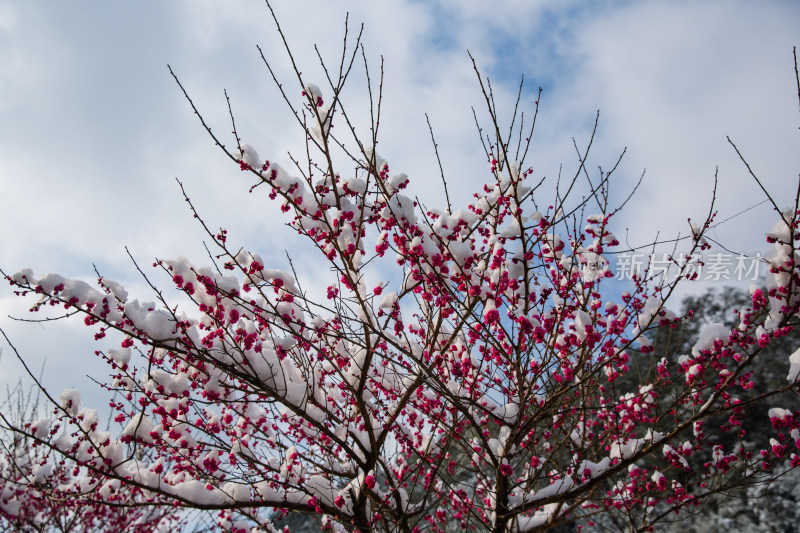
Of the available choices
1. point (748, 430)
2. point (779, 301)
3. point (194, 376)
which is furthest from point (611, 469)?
point (748, 430)

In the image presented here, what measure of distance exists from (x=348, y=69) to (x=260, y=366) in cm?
217

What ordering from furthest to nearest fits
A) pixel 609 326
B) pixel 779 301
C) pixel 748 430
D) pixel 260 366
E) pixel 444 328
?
pixel 748 430 < pixel 444 328 < pixel 609 326 < pixel 260 366 < pixel 779 301

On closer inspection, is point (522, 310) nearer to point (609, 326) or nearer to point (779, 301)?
point (609, 326)

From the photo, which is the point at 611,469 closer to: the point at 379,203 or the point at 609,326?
the point at 609,326

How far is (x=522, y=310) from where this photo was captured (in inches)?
145

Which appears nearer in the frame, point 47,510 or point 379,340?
point 379,340

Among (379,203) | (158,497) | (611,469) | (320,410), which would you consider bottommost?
(158,497)

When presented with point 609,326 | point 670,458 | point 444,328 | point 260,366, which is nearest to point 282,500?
point 260,366

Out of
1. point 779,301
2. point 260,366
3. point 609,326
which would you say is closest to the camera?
point 779,301

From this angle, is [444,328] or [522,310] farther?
[444,328]

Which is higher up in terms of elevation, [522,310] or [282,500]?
[522,310]

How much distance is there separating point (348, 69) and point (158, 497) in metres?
3.45

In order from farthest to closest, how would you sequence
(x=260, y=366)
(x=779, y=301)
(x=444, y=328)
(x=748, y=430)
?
1. (x=748, y=430)
2. (x=444, y=328)
3. (x=260, y=366)
4. (x=779, y=301)

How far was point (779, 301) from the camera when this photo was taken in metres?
3.13
